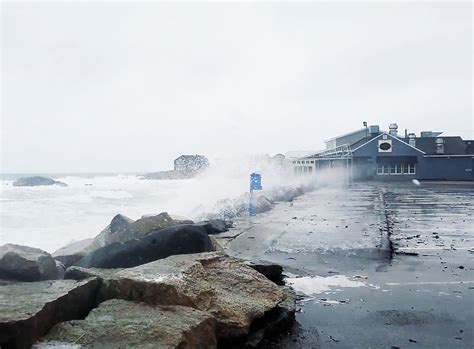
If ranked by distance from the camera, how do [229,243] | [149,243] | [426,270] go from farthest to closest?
[229,243]
[426,270]
[149,243]

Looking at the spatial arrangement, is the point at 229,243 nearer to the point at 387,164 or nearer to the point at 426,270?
the point at 426,270

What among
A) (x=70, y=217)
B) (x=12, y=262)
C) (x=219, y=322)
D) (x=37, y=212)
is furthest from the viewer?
(x=37, y=212)

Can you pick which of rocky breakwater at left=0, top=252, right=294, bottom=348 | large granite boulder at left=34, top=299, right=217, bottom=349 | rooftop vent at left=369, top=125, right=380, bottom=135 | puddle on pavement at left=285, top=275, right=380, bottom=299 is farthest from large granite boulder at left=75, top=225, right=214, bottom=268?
rooftop vent at left=369, top=125, right=380, bottom=135

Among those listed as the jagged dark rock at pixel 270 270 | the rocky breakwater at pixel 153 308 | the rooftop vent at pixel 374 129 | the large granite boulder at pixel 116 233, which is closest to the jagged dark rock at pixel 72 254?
the large granite boulder at pixel 116 233

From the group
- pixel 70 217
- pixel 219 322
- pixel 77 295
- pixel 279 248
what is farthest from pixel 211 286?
pixel 70 217

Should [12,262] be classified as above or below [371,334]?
above

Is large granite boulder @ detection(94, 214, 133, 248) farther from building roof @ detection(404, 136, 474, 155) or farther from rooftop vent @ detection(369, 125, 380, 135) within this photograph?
rooftop vent @ detection(369, 125, 380, 135)

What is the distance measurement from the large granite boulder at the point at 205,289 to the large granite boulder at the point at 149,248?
1.22 m

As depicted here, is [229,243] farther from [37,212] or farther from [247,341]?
[37,212]

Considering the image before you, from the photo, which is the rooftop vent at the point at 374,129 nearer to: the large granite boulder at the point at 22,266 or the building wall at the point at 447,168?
the building wall at the point at 447,168

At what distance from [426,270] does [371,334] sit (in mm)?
3018

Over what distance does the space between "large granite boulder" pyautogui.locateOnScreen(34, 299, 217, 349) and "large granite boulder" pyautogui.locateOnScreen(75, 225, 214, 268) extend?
2.13 metres

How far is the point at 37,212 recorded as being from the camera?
69.1ft

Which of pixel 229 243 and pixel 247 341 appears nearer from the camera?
pixel 247 341
